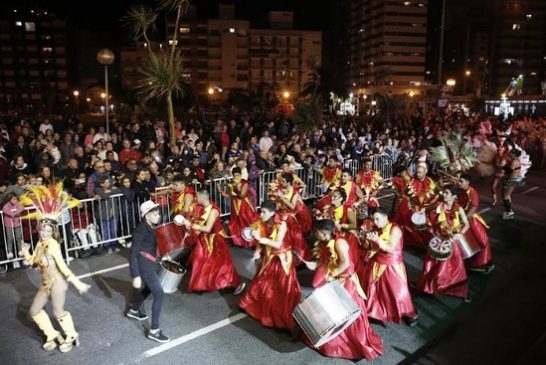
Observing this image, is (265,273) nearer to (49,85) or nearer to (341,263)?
(341,263)

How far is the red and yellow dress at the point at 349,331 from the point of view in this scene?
5.05m

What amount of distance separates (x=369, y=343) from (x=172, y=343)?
223 cm

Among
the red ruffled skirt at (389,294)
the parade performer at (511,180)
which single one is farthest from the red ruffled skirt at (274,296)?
the parade performer at (511,180)

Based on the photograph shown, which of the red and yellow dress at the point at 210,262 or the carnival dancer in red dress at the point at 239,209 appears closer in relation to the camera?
the red and yellow dress at the point at 210,262

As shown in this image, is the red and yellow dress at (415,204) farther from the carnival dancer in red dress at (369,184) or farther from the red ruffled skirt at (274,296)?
the red ruffled skirt at (274,296)

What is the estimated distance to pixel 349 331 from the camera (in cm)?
512

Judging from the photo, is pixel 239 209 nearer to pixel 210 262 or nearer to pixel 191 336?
pixel 210 262

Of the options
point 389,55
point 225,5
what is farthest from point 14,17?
point 389,55

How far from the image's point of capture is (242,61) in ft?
283

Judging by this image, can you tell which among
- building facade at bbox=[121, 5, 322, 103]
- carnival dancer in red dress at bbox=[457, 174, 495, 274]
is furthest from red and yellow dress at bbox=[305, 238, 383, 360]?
building facade at bbox=[121, 5, 322, 103]

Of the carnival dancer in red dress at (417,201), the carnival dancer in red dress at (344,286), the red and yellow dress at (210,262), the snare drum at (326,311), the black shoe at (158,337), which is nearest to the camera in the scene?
the snare drum at (326,311)

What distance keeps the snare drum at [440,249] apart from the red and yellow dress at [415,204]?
5.84 feet

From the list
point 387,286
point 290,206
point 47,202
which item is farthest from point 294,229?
point 47,202

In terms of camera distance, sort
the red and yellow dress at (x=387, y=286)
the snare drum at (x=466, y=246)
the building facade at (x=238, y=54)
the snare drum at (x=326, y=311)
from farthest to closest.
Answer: the building facade at (x=238, y=54) < the snare drum at (x=466, y=246) < the red and yellow dress at (x=387, y=286) < the snare drum at (x=326, y=311)
